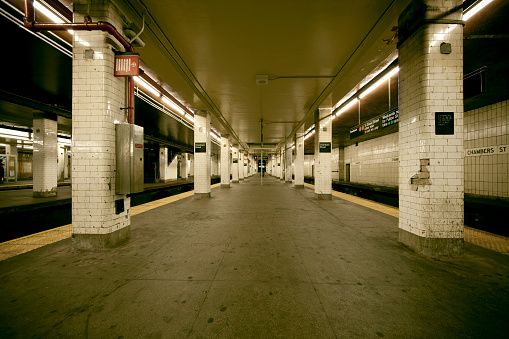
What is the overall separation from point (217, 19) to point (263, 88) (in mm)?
3464

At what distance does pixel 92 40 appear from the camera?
145 inches

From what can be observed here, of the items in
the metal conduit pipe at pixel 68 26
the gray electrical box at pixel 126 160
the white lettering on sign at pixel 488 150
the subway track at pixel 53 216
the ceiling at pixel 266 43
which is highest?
the ceiling at pixel 266 43

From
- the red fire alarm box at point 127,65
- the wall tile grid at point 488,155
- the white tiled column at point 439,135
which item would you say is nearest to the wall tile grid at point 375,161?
the wall tile grid at point 488,155

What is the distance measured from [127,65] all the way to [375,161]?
1805 centimetres

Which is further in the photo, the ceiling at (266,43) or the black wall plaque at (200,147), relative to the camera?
the black wall plaque at (200,147)

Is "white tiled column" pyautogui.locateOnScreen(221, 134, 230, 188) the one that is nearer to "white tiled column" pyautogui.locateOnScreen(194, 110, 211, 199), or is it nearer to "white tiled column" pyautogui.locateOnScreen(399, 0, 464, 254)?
"white tiled column" pyautogui.locateOnScreen(194, 110, 211, 199)

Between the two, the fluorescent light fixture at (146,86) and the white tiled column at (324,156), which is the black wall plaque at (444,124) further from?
the fluorescent light fixture at (146,86)

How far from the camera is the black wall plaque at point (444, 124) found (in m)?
3.41

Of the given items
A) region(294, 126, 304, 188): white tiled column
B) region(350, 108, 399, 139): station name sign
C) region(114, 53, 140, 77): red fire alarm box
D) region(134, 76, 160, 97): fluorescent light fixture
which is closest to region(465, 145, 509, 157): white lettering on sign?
region(350, 108, 399, 139): station name sign

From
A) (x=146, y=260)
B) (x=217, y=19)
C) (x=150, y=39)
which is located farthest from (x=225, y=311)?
(x=150, y=39)

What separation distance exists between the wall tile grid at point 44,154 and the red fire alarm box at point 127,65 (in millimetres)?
9799

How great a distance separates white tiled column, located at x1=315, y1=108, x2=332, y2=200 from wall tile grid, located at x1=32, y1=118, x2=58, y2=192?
529 inches

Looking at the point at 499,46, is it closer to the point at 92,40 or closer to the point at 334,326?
the point at 334,326

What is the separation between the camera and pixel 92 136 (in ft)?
12.0
